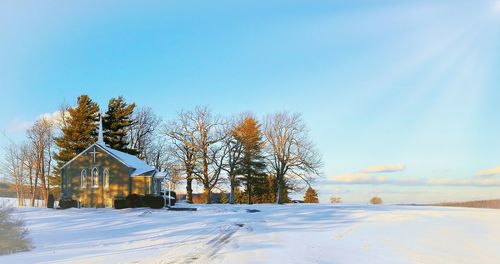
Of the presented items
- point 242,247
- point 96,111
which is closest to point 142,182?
point 96,111

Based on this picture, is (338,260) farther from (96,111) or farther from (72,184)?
(96,111)

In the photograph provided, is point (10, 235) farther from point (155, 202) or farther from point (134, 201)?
point (155, 202)

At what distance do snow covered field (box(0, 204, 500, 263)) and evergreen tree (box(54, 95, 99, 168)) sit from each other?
28.3 meters

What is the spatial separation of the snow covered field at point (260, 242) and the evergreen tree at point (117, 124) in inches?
1214

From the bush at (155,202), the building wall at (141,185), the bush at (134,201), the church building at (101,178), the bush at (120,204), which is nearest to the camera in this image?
the bush at (120,204)

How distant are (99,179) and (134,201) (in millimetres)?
6306

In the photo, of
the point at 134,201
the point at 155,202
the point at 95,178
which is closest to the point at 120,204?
the point at 134,201

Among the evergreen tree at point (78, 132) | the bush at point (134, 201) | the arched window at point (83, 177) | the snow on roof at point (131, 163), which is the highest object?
the evergreen tree at point (78, 132)

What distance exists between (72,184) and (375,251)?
35.4 metres

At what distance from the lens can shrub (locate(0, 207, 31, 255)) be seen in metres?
14.9

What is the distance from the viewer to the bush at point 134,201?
38.2m

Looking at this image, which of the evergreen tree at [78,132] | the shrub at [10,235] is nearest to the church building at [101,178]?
the evergreen tree at [78,132]

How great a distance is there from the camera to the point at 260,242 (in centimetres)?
1638

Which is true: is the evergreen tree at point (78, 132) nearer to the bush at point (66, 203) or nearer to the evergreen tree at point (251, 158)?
the bush at point (66, 203)
